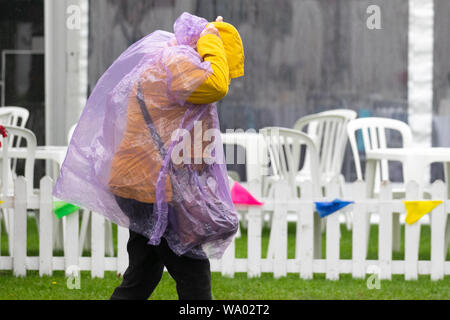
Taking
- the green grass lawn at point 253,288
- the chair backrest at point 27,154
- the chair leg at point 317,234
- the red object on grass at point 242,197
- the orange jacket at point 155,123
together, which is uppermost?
the orange jacket at point 155,123

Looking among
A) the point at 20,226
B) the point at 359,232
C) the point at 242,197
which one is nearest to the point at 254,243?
the point at 242,197

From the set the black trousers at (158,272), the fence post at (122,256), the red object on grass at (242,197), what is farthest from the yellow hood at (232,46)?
the fence post at (122,256)

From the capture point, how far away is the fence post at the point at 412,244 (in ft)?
16.9

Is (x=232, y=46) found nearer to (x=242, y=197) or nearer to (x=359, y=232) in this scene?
(x=242, y=197)

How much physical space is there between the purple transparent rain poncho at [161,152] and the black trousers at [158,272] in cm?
5

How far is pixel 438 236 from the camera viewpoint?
5160mm

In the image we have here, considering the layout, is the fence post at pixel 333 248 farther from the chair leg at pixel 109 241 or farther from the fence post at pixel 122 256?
the chair leg at pixel 109 241

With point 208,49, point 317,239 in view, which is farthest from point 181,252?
point 317,239

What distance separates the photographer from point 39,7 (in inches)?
331

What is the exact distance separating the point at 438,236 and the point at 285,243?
3.16ft

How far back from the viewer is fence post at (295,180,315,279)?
5129mm

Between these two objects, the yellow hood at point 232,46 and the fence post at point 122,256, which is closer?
the yellow hood at point 232,46
